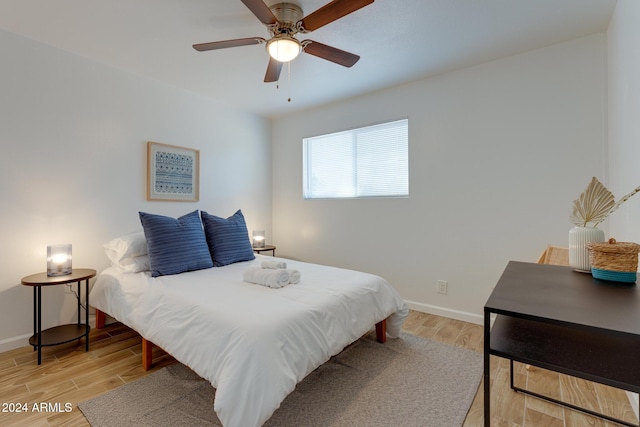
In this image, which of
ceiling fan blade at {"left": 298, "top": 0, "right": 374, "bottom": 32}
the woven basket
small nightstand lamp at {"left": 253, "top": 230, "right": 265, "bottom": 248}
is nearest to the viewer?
the woven basket

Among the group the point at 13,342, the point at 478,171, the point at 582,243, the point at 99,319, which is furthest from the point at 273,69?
the point at 13,342

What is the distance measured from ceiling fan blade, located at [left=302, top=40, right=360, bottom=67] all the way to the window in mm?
1328

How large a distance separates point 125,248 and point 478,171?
325cm

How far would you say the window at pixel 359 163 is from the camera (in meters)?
3.24

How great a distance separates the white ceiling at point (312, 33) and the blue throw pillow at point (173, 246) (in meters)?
1.42

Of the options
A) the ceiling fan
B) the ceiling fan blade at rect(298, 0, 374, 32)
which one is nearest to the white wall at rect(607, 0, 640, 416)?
the ceiling fan blade at rect(298, 0, 374, 32)

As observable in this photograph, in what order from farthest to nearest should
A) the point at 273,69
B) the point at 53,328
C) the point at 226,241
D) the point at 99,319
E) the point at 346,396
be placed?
the point at 226,241 → the point at 99,319 → the point at 53,328 → the point at 273,69 → the point at 346,396

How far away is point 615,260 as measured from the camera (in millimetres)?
1101

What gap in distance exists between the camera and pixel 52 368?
2.00 meters

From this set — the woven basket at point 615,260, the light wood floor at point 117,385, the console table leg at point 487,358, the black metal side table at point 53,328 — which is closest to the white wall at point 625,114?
the woven basket at point 615,260

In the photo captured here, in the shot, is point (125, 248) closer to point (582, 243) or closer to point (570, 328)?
point (570, 328)

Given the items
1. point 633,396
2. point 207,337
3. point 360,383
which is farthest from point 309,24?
point 633,396

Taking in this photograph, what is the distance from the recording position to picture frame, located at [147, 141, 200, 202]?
303 cm

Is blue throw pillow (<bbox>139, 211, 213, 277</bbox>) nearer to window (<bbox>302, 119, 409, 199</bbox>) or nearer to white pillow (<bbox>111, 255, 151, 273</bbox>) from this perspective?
white pillow (<bbox>111, 255, 151, 273</bbox>)
